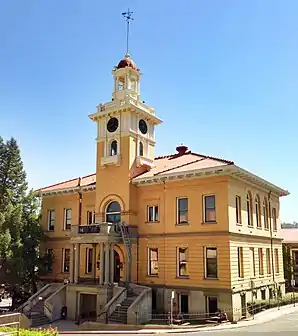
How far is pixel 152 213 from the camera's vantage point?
106 feet

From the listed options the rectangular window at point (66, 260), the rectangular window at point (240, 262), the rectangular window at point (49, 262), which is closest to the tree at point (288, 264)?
the rectangular window at point (240, 262)

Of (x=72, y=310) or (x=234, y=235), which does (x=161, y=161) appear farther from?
(x=72, y=310)

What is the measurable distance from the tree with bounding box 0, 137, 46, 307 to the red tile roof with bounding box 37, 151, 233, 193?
9.73ft

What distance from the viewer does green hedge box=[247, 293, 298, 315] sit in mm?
28922

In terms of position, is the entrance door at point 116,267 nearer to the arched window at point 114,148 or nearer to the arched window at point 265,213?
the arched window at point 114,148

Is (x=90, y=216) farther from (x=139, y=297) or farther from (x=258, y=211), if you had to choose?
(x=258, y=211)

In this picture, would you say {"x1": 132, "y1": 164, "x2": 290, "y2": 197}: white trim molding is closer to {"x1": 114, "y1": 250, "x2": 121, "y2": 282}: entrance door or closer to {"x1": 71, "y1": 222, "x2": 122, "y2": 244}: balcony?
{"x1": 71, "y1": 222, "x2": 122, "y2": 244}: balcony

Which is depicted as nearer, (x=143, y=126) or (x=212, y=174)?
(x=212, y=174)

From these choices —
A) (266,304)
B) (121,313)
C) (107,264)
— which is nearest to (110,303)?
(121,313)

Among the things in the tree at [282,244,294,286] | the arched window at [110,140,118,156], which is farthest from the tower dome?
the tree at [282,244,294,286]

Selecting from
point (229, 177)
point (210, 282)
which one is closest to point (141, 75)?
point (229, 177)

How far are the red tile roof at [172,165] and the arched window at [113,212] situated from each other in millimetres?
3505

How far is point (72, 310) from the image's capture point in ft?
100

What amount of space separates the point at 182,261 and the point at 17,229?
51.8 ft
